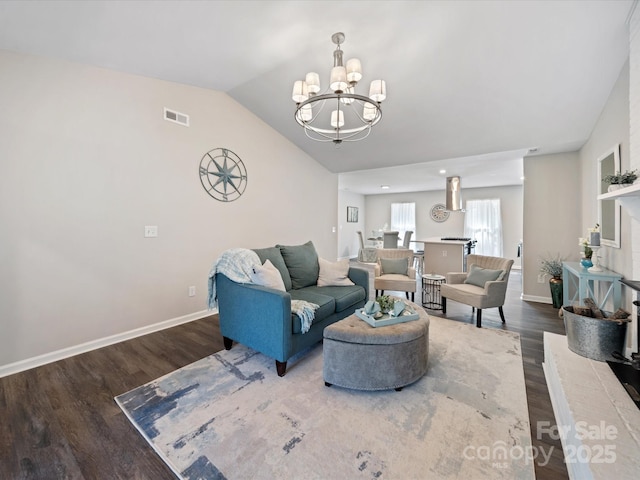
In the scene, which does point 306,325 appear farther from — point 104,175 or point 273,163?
point 273,163

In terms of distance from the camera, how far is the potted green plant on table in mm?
3863

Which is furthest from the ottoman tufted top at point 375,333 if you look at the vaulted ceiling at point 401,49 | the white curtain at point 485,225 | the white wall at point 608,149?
the white curtain at point 485,225

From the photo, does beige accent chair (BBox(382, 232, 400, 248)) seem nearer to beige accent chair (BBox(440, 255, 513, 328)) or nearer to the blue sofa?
beige accent chair (BBox(440, 255, 513, 328))

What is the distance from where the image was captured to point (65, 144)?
2486 mm

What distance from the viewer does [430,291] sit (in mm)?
4320

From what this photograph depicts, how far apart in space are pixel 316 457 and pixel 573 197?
196 inches

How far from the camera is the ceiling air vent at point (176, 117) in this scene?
10.4ft

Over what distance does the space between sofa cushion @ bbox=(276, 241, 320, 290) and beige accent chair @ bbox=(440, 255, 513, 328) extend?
1.71 metres

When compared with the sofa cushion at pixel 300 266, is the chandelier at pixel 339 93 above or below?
above

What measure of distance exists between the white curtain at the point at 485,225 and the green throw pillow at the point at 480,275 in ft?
17.4

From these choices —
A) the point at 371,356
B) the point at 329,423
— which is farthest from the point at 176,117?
the point at 329,423

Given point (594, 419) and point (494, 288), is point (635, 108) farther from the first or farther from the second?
point (594, 419)

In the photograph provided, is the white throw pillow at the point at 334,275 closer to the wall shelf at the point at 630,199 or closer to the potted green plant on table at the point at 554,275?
the wall shelf at the point at 630,199

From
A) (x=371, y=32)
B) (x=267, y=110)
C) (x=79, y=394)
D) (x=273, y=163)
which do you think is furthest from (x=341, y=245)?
(x=79, y=394)
